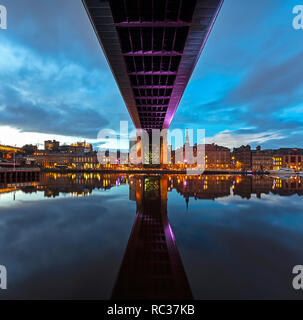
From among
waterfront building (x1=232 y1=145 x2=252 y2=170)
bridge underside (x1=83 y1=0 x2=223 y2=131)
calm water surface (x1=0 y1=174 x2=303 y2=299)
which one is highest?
bridge underside (x1=83 y1=0 x2=223 y2=131)

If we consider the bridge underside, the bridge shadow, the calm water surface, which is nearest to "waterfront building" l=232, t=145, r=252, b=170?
the bridge underside

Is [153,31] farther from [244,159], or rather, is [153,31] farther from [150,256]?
[244,159]

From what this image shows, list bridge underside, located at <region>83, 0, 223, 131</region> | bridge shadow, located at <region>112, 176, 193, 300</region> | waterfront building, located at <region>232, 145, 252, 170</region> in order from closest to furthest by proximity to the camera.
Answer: bridge shadow, located at <region>112, 176, 193, 300</region>
bridge underside, located at <region>83, 0, 223, 131</region>
waterfront building, located at <region>232, 145, 252, 170</region>

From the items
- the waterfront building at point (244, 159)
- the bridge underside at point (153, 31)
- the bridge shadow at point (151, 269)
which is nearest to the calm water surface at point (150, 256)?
the bridge shadow at point (151, 269)

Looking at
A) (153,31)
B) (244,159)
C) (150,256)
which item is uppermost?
(153,31)

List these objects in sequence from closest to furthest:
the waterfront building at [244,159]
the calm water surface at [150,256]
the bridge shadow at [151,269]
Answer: the bridge shadow at [151,269] < the calm water surface at [150,256] < the waterfront building at [244,159]

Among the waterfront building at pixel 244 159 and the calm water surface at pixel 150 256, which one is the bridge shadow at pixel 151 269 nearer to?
the calm water surface at pixel 150 256

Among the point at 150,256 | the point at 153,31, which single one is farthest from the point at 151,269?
the point at 153,31

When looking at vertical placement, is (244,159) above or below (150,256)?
above

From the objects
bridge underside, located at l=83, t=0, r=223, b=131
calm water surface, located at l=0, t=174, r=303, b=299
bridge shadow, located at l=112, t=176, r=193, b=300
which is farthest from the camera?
bridge underside, located at l=83, t=0, r=223, b=131

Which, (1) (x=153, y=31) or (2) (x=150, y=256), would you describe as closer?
(2) (x=150, y=256)

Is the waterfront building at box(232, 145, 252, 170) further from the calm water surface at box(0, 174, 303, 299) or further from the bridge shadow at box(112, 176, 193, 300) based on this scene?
the bridge shadow at box(112, 176, 193, 300)

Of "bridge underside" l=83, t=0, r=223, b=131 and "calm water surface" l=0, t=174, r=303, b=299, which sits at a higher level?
"bridge underside" l=83, t=0, r=223, b=131
